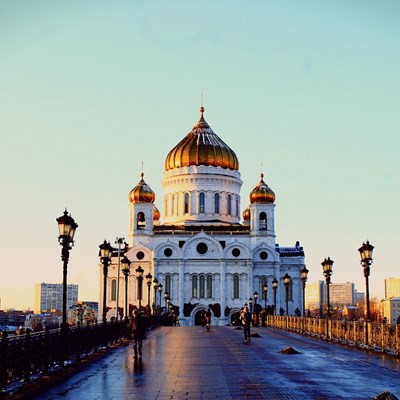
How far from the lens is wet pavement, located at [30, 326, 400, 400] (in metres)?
13.8

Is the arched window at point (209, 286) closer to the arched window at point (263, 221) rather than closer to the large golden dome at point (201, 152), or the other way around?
the arched window at point (263, 221)

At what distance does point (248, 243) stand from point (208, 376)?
77.8 m

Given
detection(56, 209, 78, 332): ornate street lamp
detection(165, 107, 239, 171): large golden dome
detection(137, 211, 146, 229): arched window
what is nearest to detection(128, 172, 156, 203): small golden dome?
detection(137, 211, 146, 229): arched window

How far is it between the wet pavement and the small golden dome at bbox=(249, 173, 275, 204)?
70190 millimetres

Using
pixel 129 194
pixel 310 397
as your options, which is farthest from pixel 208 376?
pixel 129 194

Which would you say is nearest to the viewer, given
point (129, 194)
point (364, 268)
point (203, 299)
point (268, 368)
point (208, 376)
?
point (208, 376)

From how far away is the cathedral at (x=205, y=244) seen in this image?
300ft

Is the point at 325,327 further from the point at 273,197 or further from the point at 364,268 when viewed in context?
the point at 273,197

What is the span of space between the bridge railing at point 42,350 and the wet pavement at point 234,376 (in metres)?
0.77

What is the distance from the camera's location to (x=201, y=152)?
98.1 m

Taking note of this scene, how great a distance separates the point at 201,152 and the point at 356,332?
70.4m

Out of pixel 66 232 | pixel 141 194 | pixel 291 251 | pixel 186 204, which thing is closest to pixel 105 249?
pixel 66 232

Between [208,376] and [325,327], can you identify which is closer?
[208,376]

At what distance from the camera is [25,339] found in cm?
1570
